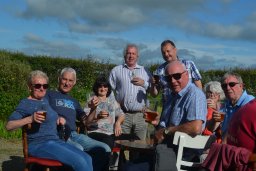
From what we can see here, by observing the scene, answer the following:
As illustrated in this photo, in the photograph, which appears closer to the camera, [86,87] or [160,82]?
[160,82]

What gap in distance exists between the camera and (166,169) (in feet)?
13.4

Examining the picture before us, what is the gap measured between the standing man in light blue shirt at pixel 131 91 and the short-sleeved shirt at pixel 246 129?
279 centimetres

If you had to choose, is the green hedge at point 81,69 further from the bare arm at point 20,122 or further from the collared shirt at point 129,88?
the bare arm at point 20,122

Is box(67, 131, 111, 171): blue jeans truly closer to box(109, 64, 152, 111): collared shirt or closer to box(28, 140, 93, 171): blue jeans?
box(28, 140, 93, 171): blue jeans

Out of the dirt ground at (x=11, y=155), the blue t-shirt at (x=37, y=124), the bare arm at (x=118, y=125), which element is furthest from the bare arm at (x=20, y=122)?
the dirt ground at (x=11, y=155)

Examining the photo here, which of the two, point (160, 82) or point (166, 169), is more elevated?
point (160, 82)

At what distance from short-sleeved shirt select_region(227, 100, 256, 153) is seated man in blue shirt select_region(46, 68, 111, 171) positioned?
2.35m

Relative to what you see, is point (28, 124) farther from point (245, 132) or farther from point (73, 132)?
point (245, 132)

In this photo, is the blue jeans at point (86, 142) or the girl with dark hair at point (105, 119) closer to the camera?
the blue jeans at point (86, 142)

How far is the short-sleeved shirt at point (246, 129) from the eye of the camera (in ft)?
11.4

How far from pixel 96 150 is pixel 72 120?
449 millimetres

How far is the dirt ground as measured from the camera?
21.4 feet

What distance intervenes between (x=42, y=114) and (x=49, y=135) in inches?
21.4

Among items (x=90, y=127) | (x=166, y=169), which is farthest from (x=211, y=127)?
(x=90, y=127)
